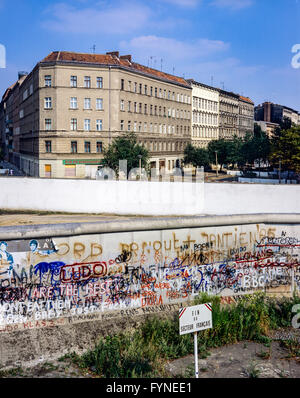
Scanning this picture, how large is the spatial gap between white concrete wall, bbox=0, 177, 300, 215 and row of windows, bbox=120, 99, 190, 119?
81.3 feet

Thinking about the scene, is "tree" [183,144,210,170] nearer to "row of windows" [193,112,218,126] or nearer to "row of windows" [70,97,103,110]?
"row of windows" [193,112,218,126]

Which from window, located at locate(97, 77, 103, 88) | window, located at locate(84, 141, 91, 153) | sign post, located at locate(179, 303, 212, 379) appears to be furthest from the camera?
window, located at locate(97, 77, 103, 88)

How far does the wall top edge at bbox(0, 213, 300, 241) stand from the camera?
8.62 meters

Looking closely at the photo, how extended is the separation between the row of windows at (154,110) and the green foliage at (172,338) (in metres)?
49.4

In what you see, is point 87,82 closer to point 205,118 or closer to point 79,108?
point 79,108

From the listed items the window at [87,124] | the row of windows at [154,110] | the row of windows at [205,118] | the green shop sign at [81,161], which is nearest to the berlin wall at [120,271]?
the green shop sign at [81,161]

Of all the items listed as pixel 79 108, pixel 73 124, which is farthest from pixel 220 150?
pixel 73 124

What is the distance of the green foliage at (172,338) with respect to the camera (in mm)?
7414

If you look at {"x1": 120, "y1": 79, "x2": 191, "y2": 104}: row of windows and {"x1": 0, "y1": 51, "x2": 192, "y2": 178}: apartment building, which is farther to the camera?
{"x1": 120, "y1": 79, "x2": 191, "y2": 104}: row of windows

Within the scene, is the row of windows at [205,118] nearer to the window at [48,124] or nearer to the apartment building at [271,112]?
the window at [48,124]

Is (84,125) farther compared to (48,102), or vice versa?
(84,125)

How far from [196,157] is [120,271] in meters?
63.4

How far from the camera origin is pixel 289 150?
5803 cm

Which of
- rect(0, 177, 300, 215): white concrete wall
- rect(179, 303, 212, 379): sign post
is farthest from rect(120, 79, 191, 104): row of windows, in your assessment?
rect(179, 303, 212, 379): sign post
